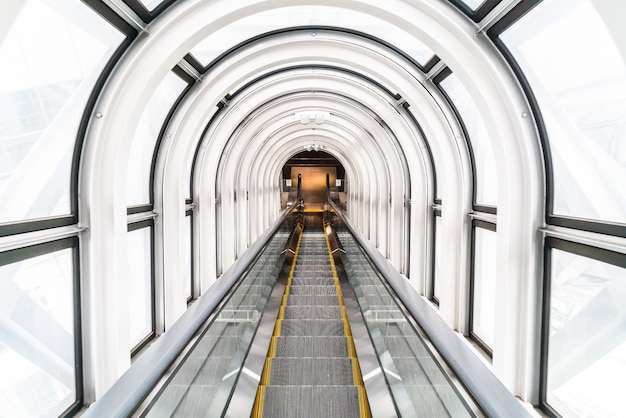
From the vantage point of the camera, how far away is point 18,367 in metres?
3.73

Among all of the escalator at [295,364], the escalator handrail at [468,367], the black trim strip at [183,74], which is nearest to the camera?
the escalator handrail at [468,367]

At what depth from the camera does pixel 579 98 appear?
3.87 metres

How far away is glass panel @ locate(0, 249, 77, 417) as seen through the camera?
3.63m

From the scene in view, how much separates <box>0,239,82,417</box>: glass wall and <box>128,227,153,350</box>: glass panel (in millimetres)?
1620

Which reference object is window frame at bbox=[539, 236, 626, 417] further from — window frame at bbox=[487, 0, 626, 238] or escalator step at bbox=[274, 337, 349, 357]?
escalator step at bbox=[274, 337, 349, 357]

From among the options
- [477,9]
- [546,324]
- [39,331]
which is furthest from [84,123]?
[546,324]

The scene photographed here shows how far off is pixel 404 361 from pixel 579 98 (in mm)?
2828

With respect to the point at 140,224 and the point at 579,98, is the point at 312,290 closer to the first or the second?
the point at 140,224

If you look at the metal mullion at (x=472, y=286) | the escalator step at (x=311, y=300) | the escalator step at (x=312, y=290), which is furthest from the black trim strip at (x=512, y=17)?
the escalator step at (x=312, y=290)

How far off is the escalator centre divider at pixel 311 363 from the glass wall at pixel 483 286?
205 cm

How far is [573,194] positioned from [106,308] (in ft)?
16.4

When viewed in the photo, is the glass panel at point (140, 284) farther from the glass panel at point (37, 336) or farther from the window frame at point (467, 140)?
the window frame at point (467, 140)

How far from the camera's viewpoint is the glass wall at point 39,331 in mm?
3623

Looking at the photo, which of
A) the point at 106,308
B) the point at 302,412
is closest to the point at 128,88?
the point at 106,308
